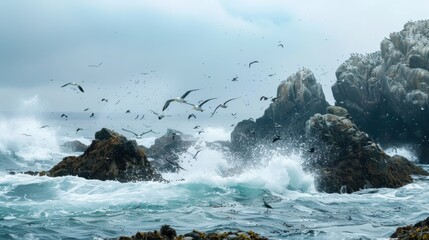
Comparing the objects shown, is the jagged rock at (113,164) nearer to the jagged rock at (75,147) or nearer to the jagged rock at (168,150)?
the jagged rock at (168,150)

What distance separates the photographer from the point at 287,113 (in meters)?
70.6

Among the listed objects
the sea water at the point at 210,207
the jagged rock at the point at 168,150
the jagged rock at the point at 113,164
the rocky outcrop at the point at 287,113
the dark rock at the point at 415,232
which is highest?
the rocky outcrop at the point at 287,113

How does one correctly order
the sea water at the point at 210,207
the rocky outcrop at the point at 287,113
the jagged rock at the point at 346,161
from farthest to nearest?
the rocky outcrop at the point at 287,113 → the jagged rock at the point at 346,161 → the sea water at the point at 210,207

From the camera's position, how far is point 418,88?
201ft

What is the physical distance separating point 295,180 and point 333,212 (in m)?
10.3

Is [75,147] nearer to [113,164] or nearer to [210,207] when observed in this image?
[113,164]

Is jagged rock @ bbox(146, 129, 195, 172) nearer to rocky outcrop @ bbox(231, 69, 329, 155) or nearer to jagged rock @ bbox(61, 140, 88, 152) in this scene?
rocky outcrop @ bbox(231, 69, 329, 155)

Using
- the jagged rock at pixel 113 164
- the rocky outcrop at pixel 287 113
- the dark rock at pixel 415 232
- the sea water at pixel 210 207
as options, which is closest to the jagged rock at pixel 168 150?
the rocky outcrop at pixel 287 113

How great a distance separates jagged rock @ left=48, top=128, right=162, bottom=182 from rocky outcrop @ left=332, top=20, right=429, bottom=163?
35.8 metres

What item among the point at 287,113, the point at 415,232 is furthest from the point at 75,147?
the point at 415,232

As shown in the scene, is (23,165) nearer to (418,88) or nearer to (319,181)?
(319,181)

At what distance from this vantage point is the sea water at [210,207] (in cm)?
2198

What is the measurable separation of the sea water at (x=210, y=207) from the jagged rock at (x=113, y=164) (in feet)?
4.44

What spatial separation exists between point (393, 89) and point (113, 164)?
126 ft
